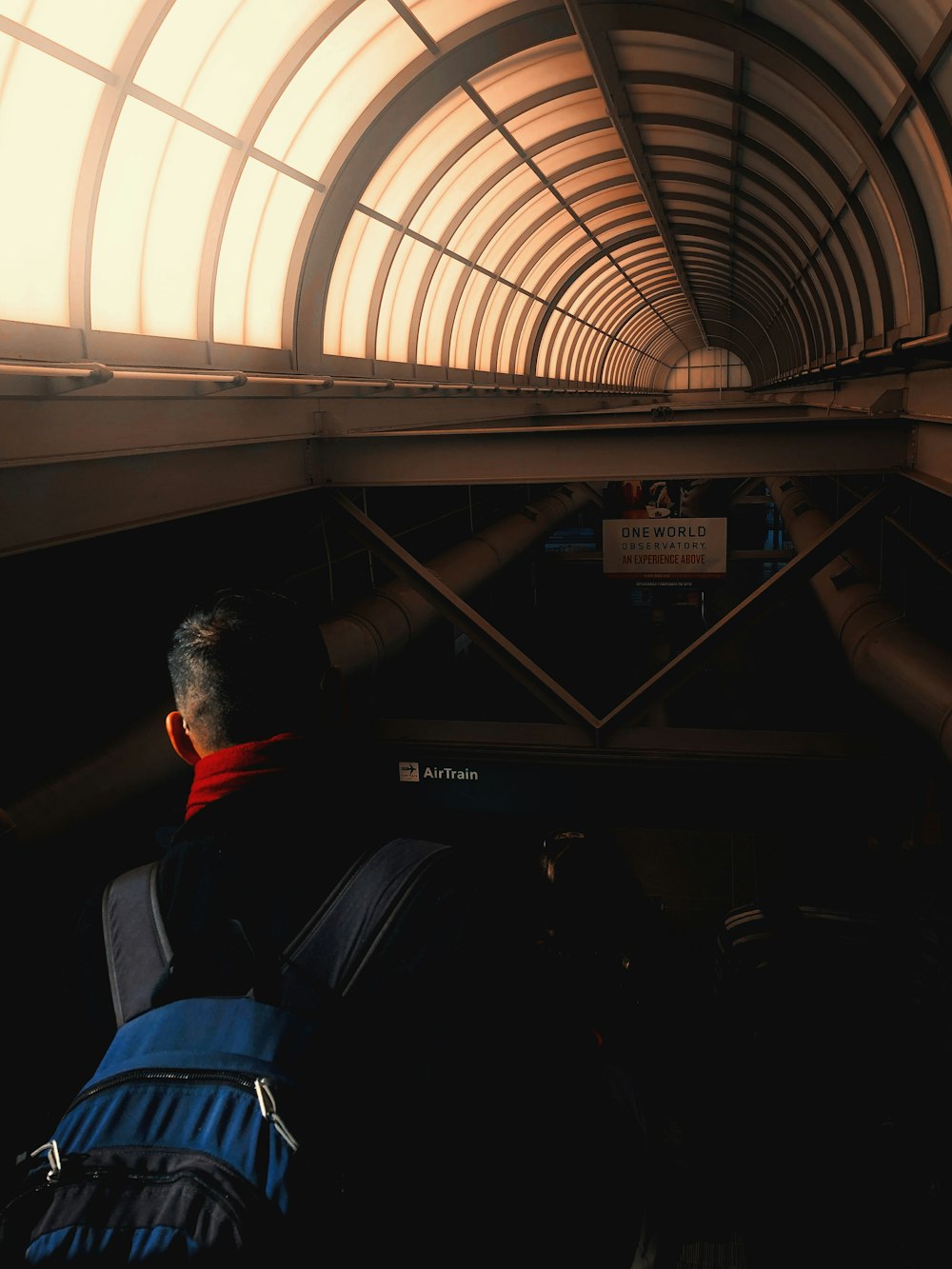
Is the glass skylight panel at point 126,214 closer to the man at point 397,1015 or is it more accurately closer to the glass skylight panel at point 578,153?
the man at point 397,1015

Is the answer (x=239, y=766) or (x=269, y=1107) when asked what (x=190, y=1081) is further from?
(x=239, y=766)

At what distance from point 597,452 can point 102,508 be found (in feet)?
14.8

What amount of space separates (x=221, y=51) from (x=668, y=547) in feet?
20.3

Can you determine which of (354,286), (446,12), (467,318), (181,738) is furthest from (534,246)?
(181,738)

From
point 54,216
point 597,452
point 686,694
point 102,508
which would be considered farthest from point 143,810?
point 686,694

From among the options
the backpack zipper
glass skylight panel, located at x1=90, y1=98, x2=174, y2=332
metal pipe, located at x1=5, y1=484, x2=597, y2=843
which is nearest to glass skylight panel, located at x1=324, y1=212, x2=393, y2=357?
metal pipe, located at x1=5, y1=484, x2=597, y2=843

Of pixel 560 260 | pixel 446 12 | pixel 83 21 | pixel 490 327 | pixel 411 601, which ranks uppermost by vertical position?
pixel 446 12

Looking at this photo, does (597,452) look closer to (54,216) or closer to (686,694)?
(54,216)

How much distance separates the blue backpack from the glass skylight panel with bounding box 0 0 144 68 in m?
6.74

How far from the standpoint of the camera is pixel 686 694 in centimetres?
1936

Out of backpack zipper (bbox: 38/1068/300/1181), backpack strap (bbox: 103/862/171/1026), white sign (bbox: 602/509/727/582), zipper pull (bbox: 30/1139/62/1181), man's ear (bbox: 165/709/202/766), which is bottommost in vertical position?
white sign (bbox: 602/509/727/582)

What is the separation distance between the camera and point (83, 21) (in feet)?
22.1

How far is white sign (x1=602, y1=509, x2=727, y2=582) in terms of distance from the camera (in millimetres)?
9930

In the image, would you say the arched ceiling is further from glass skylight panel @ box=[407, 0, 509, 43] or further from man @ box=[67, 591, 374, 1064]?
man @ box=[67, 591, 374, 1064]
